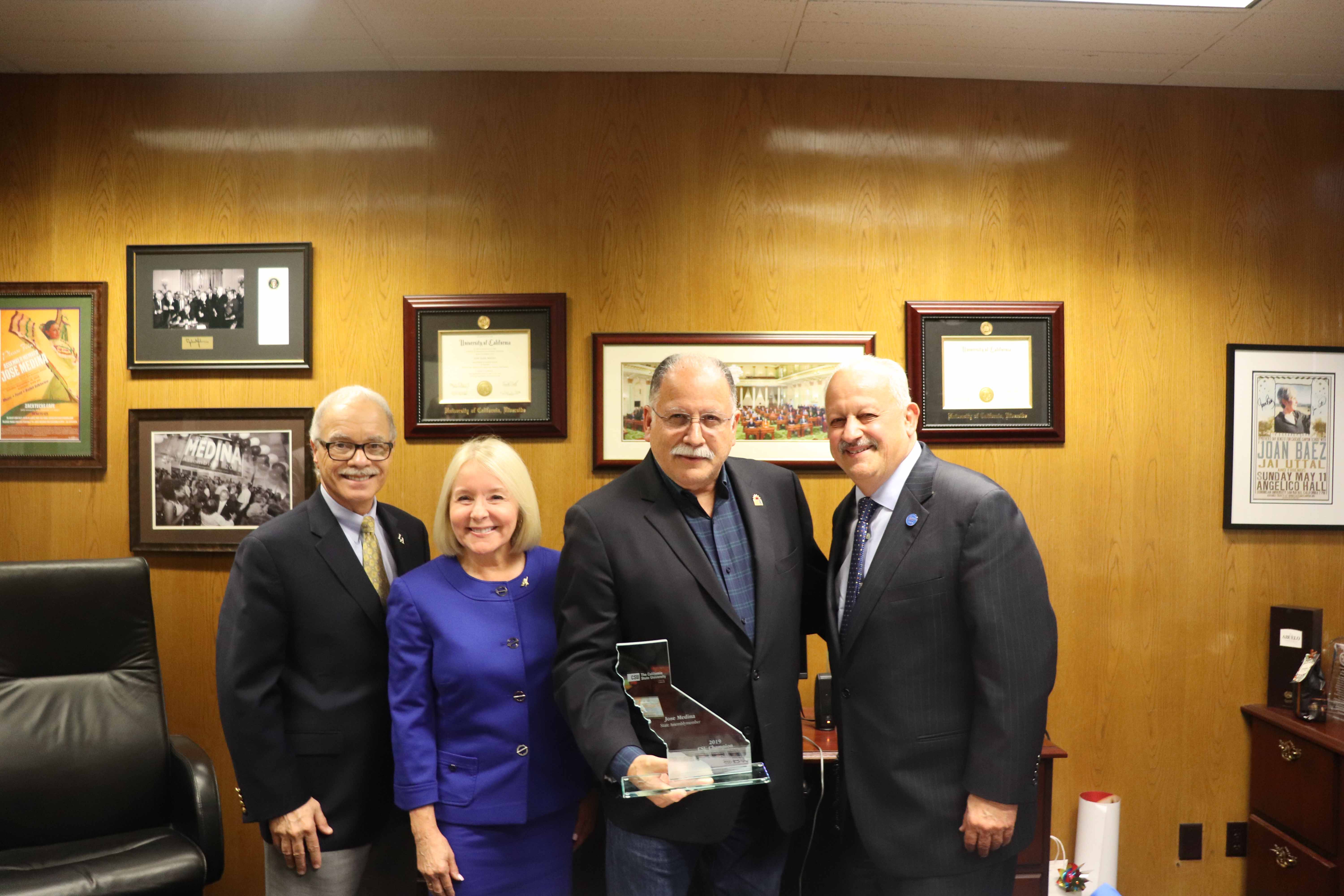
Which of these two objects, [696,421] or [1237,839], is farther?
[1237,839]

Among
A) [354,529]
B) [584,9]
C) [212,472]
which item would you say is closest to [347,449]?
[354,529]

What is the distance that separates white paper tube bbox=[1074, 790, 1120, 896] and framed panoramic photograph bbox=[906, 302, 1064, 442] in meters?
1.28

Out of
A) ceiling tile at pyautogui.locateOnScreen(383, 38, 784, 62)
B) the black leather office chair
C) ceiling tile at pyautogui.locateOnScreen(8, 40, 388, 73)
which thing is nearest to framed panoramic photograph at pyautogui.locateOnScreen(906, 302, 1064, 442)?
ceiling tile at pyautogui.locateOnScreen(383, 38, 784, 62)

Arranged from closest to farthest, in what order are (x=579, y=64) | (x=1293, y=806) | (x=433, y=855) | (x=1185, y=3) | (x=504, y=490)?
(x=433, y=855) < (x=504, y=490) < (x=1185, y=3) < (x=1293, y=806) < (x=579, y=64)

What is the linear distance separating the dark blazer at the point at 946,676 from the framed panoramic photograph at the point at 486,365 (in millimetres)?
1475

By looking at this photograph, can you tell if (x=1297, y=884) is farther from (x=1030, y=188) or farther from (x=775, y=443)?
(x=1030, y=188)

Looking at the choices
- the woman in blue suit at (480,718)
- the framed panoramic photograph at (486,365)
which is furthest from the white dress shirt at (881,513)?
the framed panoramic photograph at (486,365)

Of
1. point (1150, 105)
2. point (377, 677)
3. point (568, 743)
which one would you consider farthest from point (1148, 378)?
point (377, 677)

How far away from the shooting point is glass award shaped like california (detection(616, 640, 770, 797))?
5.15ft

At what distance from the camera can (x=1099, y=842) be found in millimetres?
2715

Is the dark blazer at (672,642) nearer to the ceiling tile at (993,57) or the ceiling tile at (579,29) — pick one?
the ceiling tile at (579,29)

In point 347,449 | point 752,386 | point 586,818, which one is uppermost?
point 752,386

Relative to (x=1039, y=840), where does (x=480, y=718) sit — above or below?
above

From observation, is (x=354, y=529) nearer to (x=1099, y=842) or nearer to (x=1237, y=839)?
(x=1099, y=842)
